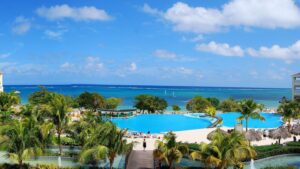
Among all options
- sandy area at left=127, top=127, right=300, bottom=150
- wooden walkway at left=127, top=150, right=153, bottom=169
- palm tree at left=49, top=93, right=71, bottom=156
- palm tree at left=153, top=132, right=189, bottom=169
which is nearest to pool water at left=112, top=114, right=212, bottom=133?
sandy area at left=127, top=127, right=300, bottom=150

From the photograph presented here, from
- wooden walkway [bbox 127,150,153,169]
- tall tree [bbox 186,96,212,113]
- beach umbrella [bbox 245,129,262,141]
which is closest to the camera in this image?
wooden walkway [bbox 127,150,153,169]

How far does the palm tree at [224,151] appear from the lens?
20.8 m

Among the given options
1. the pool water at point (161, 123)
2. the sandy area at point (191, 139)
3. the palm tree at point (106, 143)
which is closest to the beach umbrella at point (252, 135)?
the sandy area at point (191, 139)

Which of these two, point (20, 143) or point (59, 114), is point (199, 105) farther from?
point (20, 143)

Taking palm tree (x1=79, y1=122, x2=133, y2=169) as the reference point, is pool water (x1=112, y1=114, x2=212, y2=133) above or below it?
below

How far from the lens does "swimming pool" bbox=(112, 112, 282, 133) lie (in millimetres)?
55281

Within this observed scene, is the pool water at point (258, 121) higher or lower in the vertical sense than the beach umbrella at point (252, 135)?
lower

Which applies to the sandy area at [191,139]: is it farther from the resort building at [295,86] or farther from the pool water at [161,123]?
the resort building at [295,86]

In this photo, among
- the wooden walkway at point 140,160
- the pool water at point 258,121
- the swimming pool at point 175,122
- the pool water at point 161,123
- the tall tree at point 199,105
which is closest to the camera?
the wooden walkway at point 140,160

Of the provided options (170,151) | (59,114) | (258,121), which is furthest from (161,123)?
(170,151)

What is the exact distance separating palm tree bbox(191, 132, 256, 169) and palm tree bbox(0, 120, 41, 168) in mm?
9229

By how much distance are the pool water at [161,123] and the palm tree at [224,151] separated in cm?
3148

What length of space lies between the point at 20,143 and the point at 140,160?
352 inches

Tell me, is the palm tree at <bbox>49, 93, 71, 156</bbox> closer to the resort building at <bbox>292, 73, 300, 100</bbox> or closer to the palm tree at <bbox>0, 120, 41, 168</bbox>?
the palm tree at <bbox>0, 120, 41, 168</bbox>
